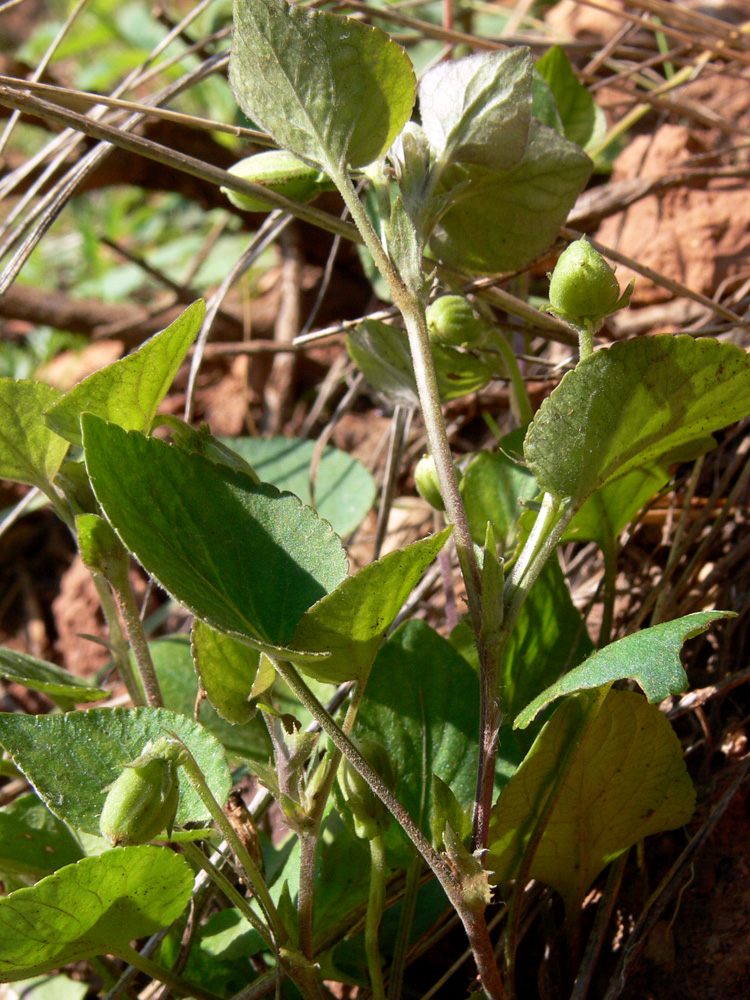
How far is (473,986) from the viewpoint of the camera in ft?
2.06

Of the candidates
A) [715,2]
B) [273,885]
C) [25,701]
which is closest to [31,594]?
[25,701]

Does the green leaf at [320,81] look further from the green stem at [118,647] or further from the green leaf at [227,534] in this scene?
the green stem at [118,647]

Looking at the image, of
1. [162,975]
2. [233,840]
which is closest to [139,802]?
[233,840]

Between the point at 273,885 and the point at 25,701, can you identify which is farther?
the point at 25,701

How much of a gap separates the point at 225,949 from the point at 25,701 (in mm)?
748

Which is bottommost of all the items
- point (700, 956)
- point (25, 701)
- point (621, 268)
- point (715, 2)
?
point (700, 956)

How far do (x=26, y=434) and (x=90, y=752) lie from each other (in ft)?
0.77

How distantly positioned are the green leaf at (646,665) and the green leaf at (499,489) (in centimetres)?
27

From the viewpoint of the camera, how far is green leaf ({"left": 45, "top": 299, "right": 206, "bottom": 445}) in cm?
56

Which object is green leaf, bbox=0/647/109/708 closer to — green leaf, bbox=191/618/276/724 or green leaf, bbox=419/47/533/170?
green leaf, bbox=191/618/276/724

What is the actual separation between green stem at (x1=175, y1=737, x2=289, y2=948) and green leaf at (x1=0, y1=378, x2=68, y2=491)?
0.26 metres

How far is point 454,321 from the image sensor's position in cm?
73

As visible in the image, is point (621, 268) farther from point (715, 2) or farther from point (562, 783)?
point (562, 783)

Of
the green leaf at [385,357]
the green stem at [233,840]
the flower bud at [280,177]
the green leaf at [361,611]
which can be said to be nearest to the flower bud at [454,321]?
the green leaf at [385,357]
